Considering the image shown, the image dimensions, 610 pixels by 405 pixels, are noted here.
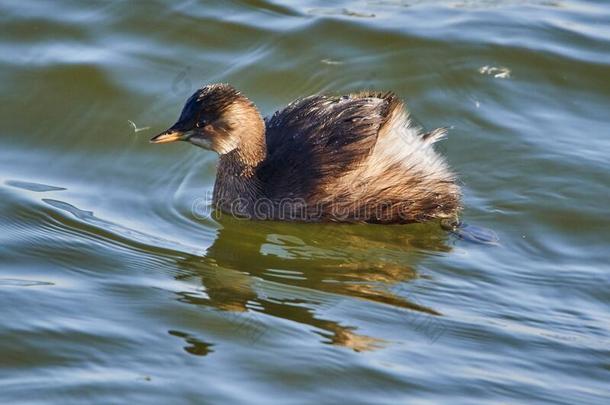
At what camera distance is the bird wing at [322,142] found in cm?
693

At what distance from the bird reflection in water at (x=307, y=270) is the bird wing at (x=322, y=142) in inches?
11.6

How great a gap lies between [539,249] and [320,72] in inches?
111

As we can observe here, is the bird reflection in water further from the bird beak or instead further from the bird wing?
the bird beak

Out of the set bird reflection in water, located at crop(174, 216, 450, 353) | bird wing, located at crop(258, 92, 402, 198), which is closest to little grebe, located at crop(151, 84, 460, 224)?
bird wing, located at crop(258, 92, 402, 198)

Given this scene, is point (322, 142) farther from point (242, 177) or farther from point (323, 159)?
point (242, 177)

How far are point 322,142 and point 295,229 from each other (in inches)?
21.9

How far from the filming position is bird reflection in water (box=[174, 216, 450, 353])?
583 centimetres

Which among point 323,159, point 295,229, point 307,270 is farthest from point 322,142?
point 307,270

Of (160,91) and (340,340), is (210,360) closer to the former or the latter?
(340,340)

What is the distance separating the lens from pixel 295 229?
23.3 ft

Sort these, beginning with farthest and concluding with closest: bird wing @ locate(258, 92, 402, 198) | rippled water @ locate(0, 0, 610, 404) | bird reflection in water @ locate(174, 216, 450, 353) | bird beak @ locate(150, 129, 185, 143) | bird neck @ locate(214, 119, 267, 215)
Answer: bird neck @ locate(214, 119, 267, 215) < bird beak @ locate(150, 129, 185, 143) < bird wing @ locate(258, 92, 402, 198) < bird reflection in water @ locate(174, 216, 450, 353) < rippled water @ locate(0, 0, 610, 404)

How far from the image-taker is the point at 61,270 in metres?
6.34

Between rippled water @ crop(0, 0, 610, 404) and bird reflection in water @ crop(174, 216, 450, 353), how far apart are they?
0.06ft

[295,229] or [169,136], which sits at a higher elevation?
[169,136]
